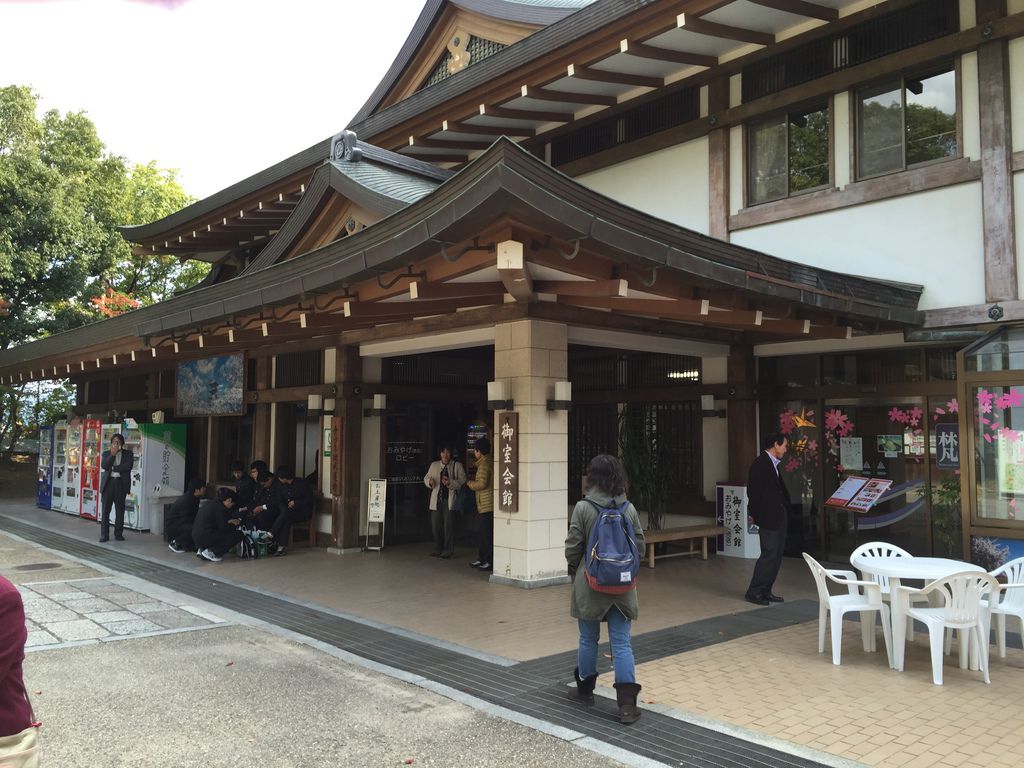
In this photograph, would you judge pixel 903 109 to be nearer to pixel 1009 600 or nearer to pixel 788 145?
pixel 788 145

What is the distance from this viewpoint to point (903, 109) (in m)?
8.75

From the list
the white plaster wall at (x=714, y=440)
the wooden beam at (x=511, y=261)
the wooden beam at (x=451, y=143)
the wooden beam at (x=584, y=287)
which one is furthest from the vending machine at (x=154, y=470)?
the wooden beam at (x=511, y=261)

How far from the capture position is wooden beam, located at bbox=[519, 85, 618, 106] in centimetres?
1053

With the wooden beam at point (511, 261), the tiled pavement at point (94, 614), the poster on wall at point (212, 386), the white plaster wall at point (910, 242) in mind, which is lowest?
the tiled pavement at point (94, 614)

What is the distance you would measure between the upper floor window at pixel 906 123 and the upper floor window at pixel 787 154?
0.49 m

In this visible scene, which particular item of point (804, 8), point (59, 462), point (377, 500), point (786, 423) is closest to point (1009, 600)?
point (786, 423)

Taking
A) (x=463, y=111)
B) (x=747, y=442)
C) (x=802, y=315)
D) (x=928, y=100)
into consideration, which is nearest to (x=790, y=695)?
(x=802, y=315)

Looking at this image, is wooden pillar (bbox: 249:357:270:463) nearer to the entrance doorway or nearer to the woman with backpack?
the entrance doorway

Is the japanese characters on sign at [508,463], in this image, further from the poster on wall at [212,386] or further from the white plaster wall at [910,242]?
the poster on wall at [212,386]

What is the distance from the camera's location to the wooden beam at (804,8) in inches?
339

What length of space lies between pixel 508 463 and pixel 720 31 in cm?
561

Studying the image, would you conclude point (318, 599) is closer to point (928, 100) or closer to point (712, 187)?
point (712, 187)

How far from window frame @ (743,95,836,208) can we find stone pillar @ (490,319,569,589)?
135 inches

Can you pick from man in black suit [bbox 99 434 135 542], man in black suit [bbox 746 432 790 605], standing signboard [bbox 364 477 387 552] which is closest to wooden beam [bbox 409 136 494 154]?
standing signboard [bbox 364 477 387 552]
